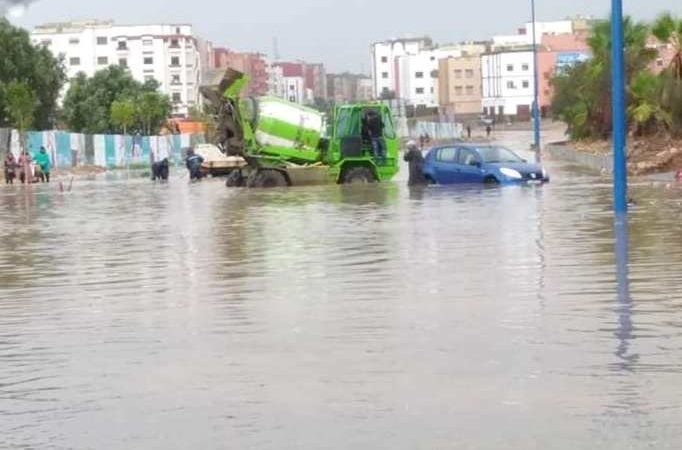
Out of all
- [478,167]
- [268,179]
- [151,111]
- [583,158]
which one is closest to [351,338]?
[478,167]

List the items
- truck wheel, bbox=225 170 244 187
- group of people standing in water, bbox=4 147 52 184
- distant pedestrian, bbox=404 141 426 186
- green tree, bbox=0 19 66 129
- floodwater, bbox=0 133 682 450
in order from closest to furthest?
floodwater, bbox=0 133 682 450
distant pedestrian, bbox=404 141 426 186
truck wheel, bbox=225 170 244 187
group of people standing in water, bbox=4 147 52 184
green tree, bbox=0 19 66 129

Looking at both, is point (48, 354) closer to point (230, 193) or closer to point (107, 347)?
point (107, 347)

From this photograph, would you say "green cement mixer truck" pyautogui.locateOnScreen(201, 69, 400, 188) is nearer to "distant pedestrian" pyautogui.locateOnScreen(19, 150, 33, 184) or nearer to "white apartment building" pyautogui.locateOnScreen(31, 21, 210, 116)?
"distant pedestrian" pyautogui.locateOnScreen(19, 150, 33, 184)

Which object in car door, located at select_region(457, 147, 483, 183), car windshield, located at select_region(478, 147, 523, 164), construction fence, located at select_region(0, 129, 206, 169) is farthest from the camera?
construction fence, located at select_region(0, 129, 206, 169)

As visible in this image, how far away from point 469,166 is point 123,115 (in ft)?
232

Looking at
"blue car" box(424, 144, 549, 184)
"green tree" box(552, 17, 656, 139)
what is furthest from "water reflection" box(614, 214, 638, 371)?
"green tree" box(552, 17, 656, 139)

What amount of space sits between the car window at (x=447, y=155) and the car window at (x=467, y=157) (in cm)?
16

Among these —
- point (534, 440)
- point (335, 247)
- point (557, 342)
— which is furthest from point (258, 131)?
point (534, 440)

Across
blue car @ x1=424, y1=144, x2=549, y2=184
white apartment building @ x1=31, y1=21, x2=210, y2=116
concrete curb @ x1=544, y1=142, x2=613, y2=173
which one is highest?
white apartment building @ x1=31, y1=21, x2=210, y2=116

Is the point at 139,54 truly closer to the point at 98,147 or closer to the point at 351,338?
the point at 98,147

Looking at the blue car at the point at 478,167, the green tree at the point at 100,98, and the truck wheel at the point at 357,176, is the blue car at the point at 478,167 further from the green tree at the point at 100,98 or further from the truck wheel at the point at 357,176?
the green tree at the point at 100,98

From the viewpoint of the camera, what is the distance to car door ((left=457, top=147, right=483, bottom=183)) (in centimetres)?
3625

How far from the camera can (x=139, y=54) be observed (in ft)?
619

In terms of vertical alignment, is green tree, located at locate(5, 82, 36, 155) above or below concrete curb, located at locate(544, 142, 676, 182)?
above
